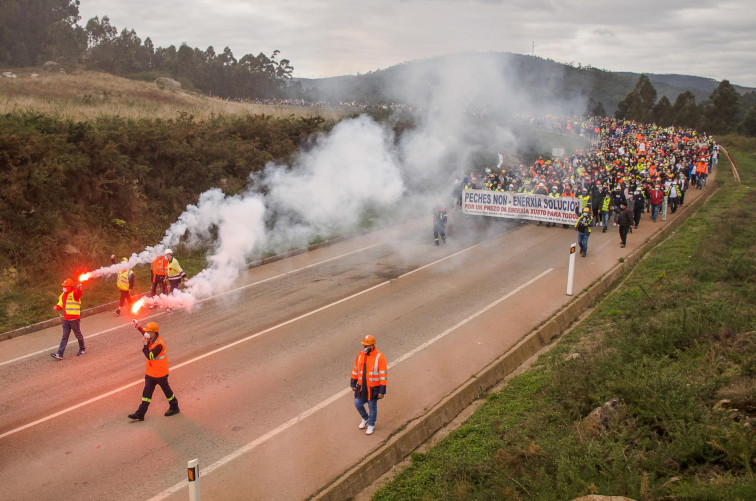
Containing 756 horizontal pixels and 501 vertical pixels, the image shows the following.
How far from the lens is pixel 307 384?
11.1 metres

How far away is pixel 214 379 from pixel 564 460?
6833mm

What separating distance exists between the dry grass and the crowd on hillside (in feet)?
29.0

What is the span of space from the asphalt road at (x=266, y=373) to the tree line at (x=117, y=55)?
164ft

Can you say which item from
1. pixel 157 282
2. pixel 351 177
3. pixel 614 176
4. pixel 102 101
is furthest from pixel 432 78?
pixel 157 282

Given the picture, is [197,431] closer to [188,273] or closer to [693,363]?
[693,363]

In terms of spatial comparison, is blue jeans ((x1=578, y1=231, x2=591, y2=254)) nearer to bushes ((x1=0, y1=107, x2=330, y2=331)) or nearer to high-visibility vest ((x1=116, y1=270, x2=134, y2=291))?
bushes ((x1=0, y1=107, x2=330, y2=331))

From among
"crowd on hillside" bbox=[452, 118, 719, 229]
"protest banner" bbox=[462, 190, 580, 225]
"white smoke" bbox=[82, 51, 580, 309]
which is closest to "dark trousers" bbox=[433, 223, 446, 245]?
"white smoke" bbox=[82, 51, 580, 309]

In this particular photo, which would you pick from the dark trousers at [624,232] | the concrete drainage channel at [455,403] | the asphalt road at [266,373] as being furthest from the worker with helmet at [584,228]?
the concrete drainage channel at [455,403]

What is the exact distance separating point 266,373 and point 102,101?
26.7 meters

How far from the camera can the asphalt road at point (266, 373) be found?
8508 millimetres

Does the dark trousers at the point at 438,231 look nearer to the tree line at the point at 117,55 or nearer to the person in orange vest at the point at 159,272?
the person in orange vest at the point at 159,272

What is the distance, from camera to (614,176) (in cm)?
2842

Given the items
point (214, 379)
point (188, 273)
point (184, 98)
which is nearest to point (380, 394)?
point (214, 379)

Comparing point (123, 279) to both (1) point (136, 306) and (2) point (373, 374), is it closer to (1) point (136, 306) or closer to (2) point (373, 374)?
(1) point (136, 306)
